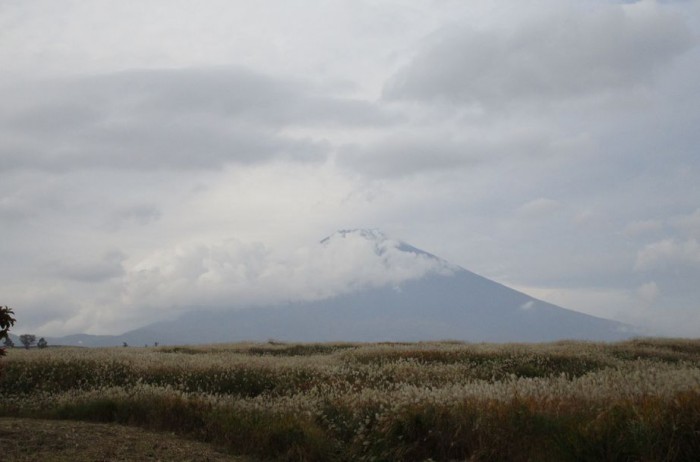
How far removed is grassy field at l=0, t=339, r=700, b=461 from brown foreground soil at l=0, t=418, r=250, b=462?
2.30 ft

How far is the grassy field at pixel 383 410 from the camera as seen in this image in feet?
26.2

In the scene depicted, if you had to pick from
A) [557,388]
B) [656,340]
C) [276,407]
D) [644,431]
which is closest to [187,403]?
[276,407]

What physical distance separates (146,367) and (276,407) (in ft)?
26.7

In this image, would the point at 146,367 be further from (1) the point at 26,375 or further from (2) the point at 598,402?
(2) the point at 598,402

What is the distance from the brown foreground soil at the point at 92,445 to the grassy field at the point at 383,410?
700 millimetres

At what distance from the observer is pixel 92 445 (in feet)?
34.9

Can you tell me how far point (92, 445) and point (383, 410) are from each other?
523 cm

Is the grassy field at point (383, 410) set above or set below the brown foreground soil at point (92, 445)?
above

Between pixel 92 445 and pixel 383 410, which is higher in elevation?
pixel 383 410

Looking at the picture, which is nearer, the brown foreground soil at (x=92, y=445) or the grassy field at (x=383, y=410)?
the grassy field at (x=383, y=410)

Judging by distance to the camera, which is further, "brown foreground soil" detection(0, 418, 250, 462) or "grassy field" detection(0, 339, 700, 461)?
"brown foreground soil" detection(0, 418, 250, 462)

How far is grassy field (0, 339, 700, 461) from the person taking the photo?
800cm

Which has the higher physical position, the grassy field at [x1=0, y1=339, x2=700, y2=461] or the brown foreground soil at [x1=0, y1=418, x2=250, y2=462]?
the grassy field at [x1=0, y1=339, x2=700, y2=461]

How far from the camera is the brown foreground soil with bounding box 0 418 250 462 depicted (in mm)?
9875
